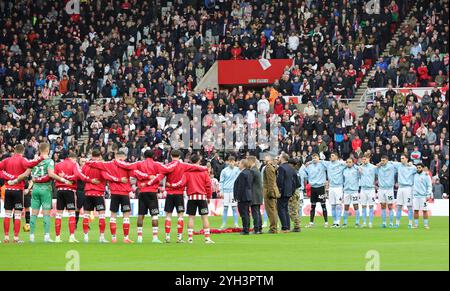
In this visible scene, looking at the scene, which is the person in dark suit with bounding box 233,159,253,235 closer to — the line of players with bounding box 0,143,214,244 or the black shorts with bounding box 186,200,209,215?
the line of players with bounding box 0,143,214,244

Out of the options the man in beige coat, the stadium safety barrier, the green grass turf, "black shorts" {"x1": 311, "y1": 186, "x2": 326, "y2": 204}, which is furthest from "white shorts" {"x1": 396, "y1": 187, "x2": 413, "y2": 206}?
the stadium safety barrier

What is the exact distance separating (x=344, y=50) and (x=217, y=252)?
27915 mm

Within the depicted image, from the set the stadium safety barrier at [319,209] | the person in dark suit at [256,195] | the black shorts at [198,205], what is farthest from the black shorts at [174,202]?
the stadium safety barrier at [319,209]

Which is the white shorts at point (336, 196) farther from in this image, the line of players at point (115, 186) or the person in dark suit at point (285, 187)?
the line of players at point (115, 186)

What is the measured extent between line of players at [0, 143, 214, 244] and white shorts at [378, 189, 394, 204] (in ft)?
29.6

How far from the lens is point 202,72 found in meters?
53.0

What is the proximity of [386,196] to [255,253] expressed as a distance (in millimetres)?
11285

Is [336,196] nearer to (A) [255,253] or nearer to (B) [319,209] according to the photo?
(B) [319,209]

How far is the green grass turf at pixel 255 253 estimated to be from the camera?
20.4m

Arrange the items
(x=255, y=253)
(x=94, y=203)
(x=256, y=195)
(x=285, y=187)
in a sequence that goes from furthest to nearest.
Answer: (x=285, y=187) < (x=256, y=195) < (x=94, y=203) < (x=255, y=253)

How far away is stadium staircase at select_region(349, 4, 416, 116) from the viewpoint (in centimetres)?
4819

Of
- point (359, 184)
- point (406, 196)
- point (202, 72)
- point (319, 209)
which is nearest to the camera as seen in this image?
point (406, 196)

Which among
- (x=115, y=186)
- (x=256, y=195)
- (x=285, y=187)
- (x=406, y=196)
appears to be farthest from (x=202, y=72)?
(x=115, y=186)
